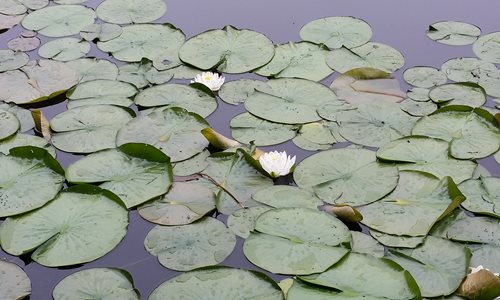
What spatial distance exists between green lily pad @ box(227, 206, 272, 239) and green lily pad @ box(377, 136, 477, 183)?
56 cm

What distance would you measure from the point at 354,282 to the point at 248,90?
4.21 ft

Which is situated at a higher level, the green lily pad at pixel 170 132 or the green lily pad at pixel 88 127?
the green lily pad at pixel 170 132

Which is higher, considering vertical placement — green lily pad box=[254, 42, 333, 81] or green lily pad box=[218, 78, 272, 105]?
green lily pad box=[254, 42, 333, 81]

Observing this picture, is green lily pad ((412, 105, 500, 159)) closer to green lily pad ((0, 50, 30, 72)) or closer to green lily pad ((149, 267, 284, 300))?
green lily pad ((149, 267, 284, 300))

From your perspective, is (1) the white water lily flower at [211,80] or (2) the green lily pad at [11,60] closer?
(1) the white water lily flower at [211,80]

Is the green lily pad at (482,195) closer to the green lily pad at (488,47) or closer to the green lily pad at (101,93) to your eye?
the green lily pad at (488,47)

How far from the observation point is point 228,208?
2430mm

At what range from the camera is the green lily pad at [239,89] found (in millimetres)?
3055

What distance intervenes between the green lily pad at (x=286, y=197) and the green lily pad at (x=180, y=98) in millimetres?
612

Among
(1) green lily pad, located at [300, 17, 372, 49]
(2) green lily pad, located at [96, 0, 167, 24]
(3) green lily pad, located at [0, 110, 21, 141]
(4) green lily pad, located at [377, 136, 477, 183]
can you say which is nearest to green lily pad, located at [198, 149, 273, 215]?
(4) green lily pad, located at [377, 136, 477, 183]

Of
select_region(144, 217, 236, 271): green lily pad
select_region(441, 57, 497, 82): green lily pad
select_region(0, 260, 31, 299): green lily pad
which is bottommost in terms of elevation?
select_region(0, 260, 31, 299): green lily pad

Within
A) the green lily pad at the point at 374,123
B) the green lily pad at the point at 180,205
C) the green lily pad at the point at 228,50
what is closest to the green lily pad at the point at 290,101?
the green lily pad at the point at 374,123

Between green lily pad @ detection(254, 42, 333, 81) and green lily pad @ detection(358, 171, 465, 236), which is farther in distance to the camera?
green lily pad @ detection(254, 42, 333, 81)

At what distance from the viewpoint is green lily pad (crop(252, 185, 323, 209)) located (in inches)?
95.5
